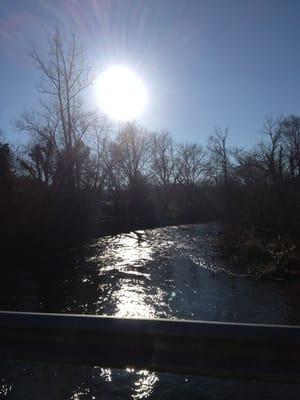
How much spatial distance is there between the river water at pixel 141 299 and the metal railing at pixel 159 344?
0.14m

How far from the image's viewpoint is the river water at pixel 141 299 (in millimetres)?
3127

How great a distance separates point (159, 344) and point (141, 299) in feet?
24.6

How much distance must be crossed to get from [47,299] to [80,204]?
2049cm

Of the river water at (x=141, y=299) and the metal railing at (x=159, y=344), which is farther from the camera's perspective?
the river water at (x=141, y=299)

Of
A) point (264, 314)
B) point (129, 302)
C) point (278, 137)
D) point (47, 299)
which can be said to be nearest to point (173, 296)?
point (129, 302)

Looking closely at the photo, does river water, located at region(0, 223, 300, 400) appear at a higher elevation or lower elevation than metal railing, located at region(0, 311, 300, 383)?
lower

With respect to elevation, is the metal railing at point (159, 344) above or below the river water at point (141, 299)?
above

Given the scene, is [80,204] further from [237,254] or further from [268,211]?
[237,254]

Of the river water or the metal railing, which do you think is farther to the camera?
the river water

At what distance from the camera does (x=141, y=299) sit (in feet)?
34.5

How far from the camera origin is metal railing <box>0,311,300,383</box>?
9.68 feet

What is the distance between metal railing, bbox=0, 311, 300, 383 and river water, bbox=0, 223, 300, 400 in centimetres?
14

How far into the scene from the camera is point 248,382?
118 inches

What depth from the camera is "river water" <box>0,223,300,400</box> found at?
3.13m
